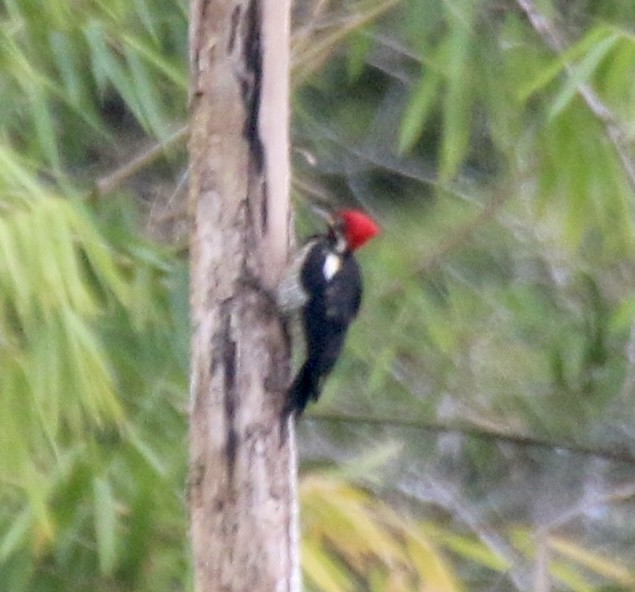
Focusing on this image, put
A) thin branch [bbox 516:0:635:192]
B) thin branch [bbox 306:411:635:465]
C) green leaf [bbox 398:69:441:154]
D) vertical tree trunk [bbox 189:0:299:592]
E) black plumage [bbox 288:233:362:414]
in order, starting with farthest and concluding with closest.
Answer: thin branch [bbox 306:411:635:465] → green leaf [bbox 398:69:441:154] → thin branch [bbox 516:0:635:192] → black plumage [bbox 288:233:362:414] → vertical tree trunk [bbox 189:0:299:592]

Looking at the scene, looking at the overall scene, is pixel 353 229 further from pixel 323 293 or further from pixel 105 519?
pixel 105 519

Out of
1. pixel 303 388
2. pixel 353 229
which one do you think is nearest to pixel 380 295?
pixel 353 229

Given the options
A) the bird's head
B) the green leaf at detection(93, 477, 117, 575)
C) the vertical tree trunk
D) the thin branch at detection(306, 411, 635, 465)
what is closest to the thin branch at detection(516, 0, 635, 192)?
the bird's head

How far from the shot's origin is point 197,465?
5.21 ft

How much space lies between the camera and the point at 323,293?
1809 mm

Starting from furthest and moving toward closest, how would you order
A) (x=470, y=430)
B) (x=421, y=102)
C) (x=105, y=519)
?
1. (x=470, y=430)
2. (x=421, y=102)
3. (x=105, y=519)

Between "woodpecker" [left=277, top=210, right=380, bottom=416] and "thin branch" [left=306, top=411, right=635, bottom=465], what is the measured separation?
1.61 ft

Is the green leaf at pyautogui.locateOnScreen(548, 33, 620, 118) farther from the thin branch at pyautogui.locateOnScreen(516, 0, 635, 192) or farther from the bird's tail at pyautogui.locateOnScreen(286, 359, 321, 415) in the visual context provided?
the bird's tail at pyautogui.locateOnScreen(286, 359, 321, 415)

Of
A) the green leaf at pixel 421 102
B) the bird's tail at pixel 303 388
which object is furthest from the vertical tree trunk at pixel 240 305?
the green leaf at pixel 421 102

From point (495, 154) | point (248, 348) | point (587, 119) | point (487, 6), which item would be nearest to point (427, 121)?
point (495, 154)

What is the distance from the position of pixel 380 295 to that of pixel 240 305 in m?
0.67

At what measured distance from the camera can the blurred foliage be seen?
1.70 metres

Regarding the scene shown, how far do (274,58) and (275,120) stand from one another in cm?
8

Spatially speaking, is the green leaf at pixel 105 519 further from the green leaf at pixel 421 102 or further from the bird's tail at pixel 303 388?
the green leaf at pixel 421 102
